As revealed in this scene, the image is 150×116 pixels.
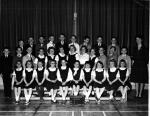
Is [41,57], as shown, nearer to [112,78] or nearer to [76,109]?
[112,78]

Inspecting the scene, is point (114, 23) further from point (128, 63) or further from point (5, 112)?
point (5, 112)

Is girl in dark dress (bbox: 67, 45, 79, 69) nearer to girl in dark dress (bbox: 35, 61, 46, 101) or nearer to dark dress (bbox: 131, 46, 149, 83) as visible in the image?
girl in dark dress (bbox: 35, 61, 46, 101)

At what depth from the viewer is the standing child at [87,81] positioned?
9835mm

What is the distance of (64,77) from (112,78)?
1.08 meters

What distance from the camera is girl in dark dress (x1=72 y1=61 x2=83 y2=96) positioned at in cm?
982

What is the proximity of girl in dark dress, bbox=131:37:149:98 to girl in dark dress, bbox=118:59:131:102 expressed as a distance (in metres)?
0.52

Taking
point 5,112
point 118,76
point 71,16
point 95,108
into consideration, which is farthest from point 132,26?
point 5,112

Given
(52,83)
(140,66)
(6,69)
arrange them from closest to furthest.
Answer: (52,83) < (140,66) < (6,69)

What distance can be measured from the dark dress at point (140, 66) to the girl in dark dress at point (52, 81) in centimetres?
194

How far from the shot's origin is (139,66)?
34.3ft

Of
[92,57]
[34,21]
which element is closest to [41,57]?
[92,57]

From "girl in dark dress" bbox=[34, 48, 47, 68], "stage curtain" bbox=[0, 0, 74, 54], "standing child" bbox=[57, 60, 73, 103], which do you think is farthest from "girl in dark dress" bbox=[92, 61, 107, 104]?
"stage curtain" bbox=[0, 0, 74, 54]

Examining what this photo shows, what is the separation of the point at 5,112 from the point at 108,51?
10.6ft

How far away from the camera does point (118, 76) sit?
9.88m
